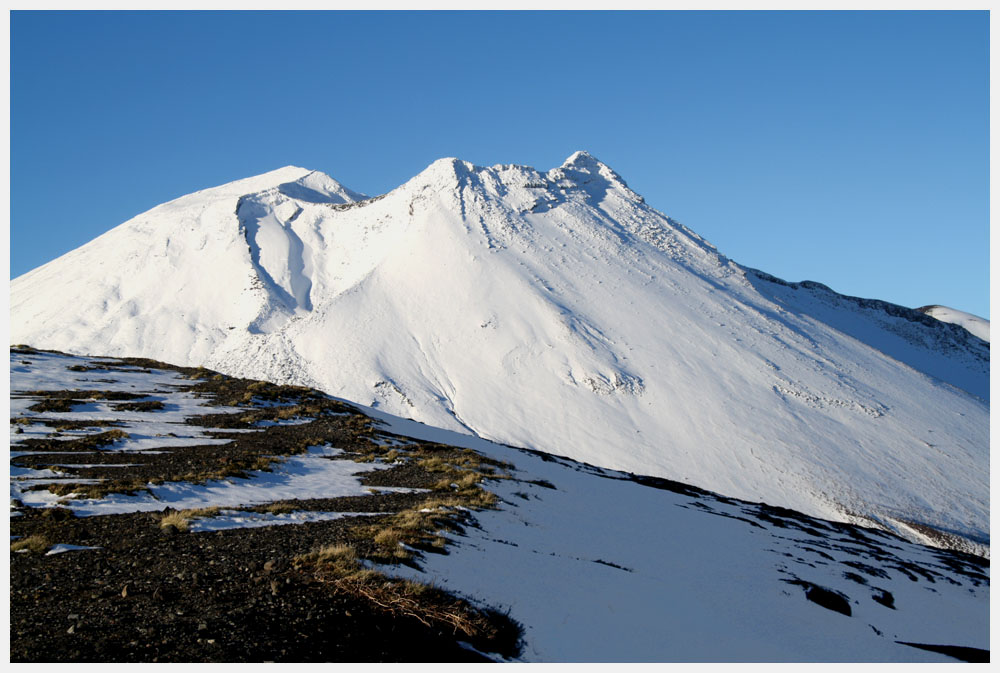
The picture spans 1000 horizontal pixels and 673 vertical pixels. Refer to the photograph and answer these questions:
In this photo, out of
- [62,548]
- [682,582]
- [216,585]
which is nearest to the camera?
[216,585]

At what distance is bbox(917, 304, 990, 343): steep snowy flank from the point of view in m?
147

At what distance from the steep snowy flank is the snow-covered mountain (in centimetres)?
3456

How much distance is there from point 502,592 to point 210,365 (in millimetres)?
73854

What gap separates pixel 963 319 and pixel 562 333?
4997 inches

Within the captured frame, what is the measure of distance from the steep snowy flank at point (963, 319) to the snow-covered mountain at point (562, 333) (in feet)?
113

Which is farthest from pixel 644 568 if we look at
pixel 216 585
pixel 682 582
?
pixel 216 585

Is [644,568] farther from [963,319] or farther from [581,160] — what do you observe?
[963,319]

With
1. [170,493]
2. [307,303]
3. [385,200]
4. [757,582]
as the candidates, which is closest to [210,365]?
[307,303]

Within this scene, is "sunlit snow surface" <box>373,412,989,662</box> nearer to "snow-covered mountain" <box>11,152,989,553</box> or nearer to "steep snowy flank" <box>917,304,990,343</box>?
"snow-covered mountain" <box>11,152,989,553</box>

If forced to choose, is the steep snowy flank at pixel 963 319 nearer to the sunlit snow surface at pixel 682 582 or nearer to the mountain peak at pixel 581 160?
the mountain peak at pixel 581 160

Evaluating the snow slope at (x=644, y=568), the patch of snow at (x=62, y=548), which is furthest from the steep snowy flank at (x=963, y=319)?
the patch of snow at (x=62, y=548)

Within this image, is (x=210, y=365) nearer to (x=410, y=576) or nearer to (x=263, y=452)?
(x=263, y=452)

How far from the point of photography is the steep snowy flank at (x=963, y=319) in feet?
482

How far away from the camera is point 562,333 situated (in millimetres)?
77125
